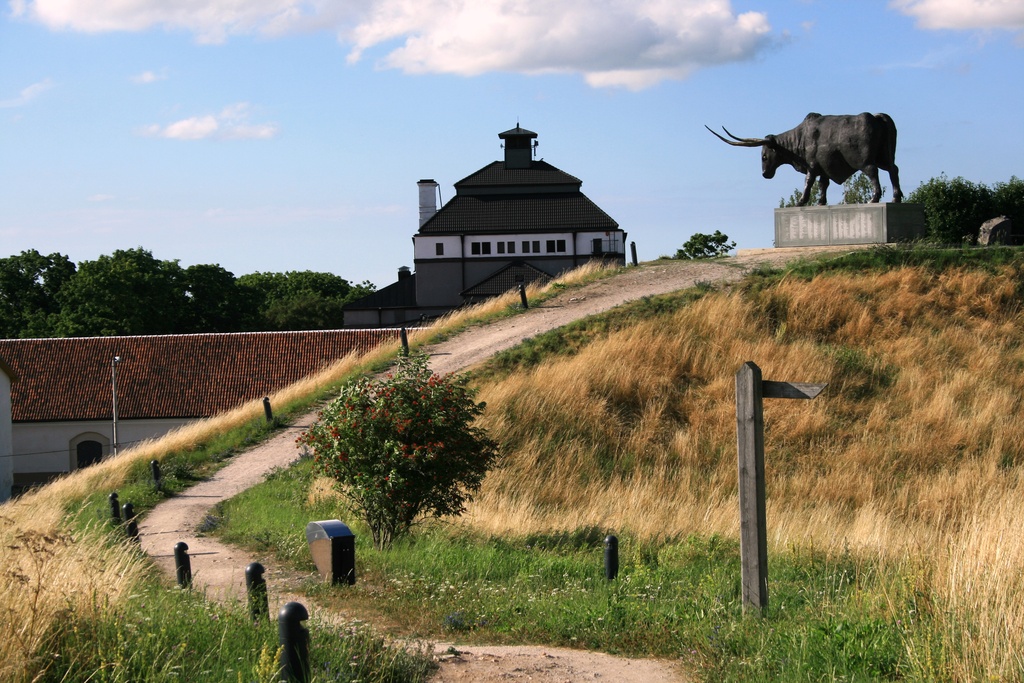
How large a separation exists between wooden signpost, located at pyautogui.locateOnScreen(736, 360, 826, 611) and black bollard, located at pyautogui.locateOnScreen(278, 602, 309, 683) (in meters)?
3.50

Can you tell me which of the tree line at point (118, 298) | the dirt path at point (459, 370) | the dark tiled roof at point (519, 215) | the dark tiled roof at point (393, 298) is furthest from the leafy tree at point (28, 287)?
the dirt path at point (459, 370)

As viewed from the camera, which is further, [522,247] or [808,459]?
[522,247]

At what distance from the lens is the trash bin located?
8383 mm

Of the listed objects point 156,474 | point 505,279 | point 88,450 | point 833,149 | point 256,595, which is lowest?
point 88,450

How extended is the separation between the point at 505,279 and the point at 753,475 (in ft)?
175

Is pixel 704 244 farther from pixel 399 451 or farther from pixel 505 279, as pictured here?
pixel 399 451

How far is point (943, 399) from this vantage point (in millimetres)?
18688

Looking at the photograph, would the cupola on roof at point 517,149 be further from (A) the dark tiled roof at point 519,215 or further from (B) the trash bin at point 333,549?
(B) the trash bin at point 333,549

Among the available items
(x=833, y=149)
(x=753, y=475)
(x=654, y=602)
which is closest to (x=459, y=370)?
(x=833, y=149)

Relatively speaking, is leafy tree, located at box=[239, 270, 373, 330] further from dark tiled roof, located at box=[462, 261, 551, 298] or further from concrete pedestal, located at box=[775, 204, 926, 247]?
concrete pedestal, located at box=[775, 204, 926, 247]

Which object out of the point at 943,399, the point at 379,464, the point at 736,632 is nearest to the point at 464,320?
the point at 943,399

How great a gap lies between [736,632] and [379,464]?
17.6ft

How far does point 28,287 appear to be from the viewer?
69.1 metres

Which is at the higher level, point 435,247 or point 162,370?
point 435,247
